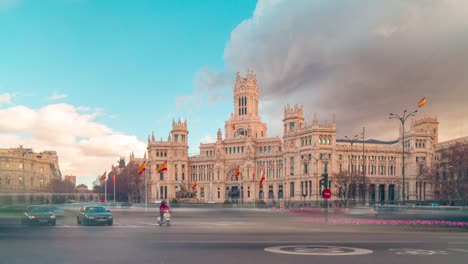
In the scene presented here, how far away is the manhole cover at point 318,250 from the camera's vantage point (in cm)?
1781

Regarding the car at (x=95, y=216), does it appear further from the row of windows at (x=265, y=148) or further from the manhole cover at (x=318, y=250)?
the row of windows at (x=265, y=148)

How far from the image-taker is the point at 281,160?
142 meters

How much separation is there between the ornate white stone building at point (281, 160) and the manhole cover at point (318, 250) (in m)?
94.3

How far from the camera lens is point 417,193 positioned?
133125 millimetres

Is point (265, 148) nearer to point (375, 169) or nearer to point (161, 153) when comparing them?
point (375, 169)

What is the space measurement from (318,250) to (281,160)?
407ft

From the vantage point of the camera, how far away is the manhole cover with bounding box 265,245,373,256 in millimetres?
17812

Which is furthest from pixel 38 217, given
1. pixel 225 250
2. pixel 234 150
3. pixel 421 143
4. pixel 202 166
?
pixel 202 166

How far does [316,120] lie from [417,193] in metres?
36.4

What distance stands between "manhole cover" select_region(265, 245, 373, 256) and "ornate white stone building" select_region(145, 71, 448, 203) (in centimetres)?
9429

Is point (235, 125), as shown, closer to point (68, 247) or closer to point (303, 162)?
point (303, 162)

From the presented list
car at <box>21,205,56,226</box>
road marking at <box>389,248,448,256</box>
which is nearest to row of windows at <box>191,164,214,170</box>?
car at <box>21,205,56,226</box>

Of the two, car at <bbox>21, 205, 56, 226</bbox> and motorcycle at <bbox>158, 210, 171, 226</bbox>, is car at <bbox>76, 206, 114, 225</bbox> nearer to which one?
car at <bbox>21, 205, 56, 226</bbox>

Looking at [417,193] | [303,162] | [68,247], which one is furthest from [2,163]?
[417,193]
